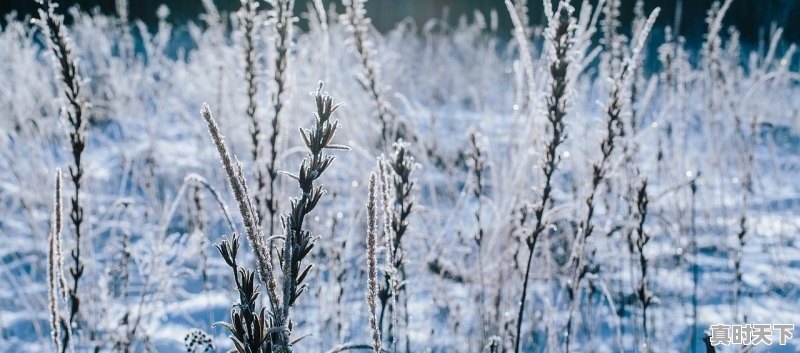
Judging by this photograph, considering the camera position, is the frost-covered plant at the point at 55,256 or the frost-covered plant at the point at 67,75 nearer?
the frost-covered plant at the point at 55,256

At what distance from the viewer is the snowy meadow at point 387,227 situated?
118 cm

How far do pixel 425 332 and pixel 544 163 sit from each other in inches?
46.1

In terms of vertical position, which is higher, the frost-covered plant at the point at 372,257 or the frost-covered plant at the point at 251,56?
the frost-covered plant at the point at 251,56

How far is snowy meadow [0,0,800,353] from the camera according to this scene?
1.18 meters

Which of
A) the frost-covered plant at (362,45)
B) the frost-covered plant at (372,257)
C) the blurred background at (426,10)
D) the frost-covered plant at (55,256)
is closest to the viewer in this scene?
the frost-covered plant at (372,257)

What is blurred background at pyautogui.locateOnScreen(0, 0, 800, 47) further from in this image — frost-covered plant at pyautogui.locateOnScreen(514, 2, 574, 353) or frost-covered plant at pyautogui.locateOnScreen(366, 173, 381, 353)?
frost-covered plant at pyautogui.locateOnScreen(366, 173, 381, 353)

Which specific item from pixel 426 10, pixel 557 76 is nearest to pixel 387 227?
pixel 557 76

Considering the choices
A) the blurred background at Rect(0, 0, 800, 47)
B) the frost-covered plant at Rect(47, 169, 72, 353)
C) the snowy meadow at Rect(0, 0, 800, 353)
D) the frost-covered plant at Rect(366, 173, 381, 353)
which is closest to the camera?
the frost-covered plant at Rect(366, 173, 381, 353)

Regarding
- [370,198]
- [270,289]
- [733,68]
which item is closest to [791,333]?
[370,198]

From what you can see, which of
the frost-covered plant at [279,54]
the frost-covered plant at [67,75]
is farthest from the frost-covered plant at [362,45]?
the frost-covered plant at [67,75]

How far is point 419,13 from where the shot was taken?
61.8 ft

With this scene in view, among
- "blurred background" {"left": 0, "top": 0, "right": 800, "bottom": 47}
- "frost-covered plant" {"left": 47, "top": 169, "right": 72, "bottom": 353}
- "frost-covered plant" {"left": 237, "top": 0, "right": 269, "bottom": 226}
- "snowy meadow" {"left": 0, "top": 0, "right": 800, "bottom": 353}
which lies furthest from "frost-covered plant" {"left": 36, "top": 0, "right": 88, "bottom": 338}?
"blurred background" {"left": 0, "top": 0, "right": 800, "bottom": 47}

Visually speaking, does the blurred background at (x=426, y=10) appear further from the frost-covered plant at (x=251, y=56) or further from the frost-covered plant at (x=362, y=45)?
the frost-covered plant at (x=251, y=56)

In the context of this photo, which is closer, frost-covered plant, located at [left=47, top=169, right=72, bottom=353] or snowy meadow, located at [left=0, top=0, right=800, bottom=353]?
frost-covered plant, located at [left=47, top=169, right=72, bottom=353]
